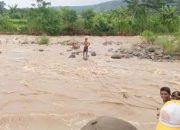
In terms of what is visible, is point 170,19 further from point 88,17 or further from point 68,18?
point 68,18

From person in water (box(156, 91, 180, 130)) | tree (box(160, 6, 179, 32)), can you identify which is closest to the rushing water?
person in water (box(156, 91, 180, 130))

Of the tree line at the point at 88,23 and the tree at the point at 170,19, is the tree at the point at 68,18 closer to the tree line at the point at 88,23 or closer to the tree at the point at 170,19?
the tree line at the point at 88,23

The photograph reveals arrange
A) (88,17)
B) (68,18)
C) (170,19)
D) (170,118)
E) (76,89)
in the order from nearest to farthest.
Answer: (170,118) < (76,89) < (170,19) < (68,18) < (88,17)

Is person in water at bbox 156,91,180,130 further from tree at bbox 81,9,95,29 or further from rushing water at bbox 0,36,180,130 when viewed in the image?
tree at bbox 81,9,95,29

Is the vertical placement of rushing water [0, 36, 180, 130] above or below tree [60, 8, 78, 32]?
below

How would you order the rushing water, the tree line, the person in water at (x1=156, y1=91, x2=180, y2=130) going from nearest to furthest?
the person in water at (x1=156, y1=91, x2=180, y2=130) < the rushing water < the tree line

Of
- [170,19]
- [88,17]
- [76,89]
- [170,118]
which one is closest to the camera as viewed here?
[170,118]

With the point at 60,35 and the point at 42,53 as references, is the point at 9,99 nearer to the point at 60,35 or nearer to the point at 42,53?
the point at 42,53

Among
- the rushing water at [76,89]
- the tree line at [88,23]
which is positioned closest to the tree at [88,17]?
the tree line at [88,23]

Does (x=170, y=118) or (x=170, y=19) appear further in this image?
(x=170, y=19)

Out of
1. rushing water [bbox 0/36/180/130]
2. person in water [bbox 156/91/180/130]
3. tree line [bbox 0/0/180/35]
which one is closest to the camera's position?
person in water [bbox 156/91/180/130]

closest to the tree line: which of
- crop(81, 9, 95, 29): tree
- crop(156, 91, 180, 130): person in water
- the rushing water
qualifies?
crop(81, 9, 95, 29): tree

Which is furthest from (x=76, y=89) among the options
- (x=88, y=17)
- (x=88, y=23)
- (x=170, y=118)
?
(x=88, y=17)

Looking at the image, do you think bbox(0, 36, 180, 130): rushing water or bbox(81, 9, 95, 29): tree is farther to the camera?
bbox(81, 9, 95, 29): tree
